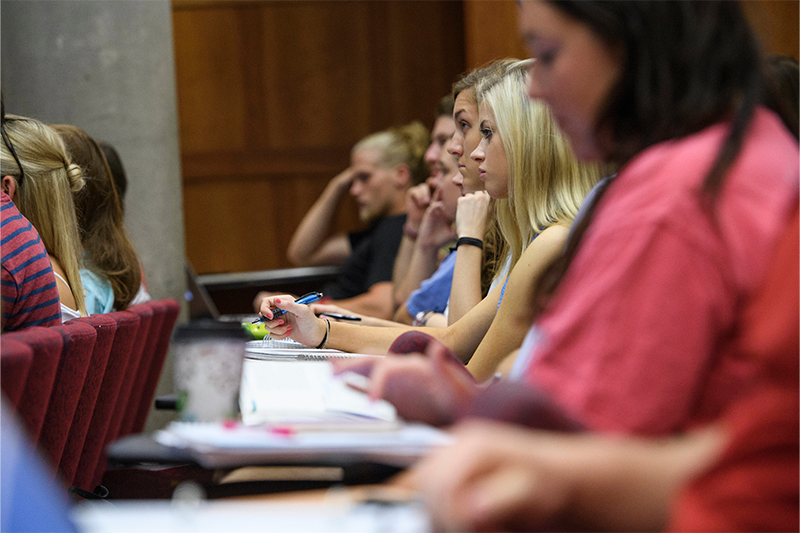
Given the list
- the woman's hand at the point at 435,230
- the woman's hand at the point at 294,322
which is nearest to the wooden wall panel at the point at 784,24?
the woman's hand at the point at 435,230

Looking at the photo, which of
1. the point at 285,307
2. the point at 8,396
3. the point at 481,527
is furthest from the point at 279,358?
the point at 481,527

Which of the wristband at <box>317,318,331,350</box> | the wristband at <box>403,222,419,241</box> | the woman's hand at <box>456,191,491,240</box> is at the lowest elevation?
the wristband at <box>403,222,419,241</box>

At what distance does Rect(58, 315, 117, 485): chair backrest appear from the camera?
162cm

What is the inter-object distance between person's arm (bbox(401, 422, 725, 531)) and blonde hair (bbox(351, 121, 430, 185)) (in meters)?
3.57

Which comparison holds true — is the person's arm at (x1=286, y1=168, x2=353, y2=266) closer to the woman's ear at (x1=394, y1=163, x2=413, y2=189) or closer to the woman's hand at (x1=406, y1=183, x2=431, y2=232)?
the woman's ear at (x1=394, y1=163, x2=413, y2=189)

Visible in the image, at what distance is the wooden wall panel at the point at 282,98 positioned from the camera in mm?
6004

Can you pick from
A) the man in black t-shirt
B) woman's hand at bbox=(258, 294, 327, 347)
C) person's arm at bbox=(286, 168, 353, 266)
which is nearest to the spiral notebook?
woman's hand at bbox=(258, 294, 327, 347)

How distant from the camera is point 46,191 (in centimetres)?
215

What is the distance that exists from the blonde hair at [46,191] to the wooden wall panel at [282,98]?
3823mm

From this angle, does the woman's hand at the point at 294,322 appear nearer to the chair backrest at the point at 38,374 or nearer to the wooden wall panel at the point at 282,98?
the chair backrest at the point at 38,374

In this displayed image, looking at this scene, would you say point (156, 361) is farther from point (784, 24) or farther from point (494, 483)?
point (784, 24)

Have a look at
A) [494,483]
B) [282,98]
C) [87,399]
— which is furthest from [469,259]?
[282,98]

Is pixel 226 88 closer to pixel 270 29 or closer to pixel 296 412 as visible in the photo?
pixel 270 29

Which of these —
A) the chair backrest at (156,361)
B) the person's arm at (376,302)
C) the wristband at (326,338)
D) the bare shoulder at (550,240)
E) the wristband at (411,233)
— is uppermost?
the bare shoulder at (550,240)
